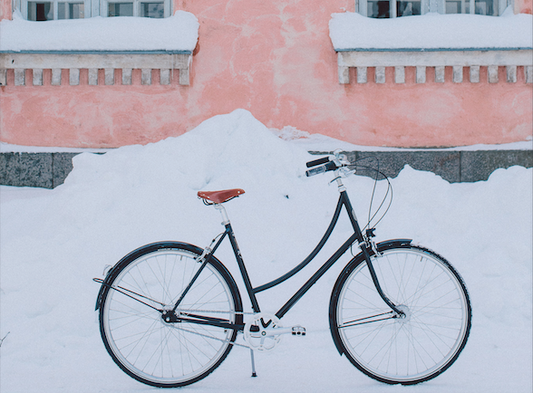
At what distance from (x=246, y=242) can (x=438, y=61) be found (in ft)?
11.2

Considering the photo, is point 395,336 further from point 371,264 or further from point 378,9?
point 378,9

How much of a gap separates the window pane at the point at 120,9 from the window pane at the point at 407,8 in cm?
345

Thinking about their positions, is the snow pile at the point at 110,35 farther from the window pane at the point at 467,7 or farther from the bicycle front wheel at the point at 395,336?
the bicycle front wheel at the point at 395,336

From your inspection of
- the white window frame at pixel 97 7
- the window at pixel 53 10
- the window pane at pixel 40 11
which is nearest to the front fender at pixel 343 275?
the white window frame at pixel 97 7

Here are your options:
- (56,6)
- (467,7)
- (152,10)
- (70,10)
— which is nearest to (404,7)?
(467,7)

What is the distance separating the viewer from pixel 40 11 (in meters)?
5.83

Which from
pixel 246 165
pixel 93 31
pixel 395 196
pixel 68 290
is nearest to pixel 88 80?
pixel 93 31

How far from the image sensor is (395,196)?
4250 millimetres

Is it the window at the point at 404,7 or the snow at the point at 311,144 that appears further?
the window at the point at 404,7

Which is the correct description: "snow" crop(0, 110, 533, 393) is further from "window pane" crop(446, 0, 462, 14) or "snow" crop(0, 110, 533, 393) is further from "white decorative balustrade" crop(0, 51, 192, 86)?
"window pane" crop(446, 0, 462, 14)

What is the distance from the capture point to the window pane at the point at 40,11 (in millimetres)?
5820

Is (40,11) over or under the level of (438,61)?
over

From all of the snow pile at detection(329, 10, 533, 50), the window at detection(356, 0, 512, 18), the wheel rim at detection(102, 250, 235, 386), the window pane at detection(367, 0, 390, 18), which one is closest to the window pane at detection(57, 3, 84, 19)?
the snow pile at detection(329, 10, 533, 50)

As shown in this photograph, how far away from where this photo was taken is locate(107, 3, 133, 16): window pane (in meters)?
5.83
